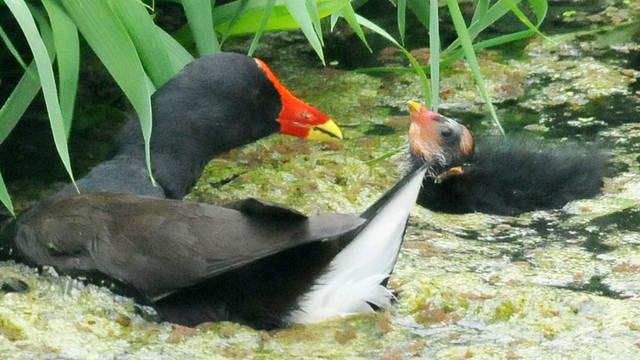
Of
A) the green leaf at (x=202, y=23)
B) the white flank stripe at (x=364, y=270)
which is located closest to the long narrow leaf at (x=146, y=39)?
the green leaf at (x=202, y=23)

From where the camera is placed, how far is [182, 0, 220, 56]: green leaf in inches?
147

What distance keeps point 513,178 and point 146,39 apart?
1.48m

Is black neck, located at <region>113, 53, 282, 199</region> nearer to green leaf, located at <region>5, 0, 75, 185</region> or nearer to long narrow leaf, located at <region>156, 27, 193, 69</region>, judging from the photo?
long narrow leaf, located at <region>156, 27, 193, 69</region>

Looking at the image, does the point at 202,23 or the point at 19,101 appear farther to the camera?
the point at 202,23

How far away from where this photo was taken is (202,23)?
3766 mm

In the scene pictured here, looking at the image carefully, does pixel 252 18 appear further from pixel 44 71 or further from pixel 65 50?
pixel 44 71

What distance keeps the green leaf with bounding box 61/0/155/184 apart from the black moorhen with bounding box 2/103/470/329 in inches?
11.7

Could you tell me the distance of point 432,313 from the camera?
3.00 m

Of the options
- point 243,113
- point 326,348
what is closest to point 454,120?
point 243,113

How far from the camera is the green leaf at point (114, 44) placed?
319 cm

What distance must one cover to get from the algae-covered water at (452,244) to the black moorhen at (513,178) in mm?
60

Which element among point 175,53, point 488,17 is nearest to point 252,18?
point 175,53

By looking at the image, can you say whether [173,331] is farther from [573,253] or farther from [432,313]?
[573,253]

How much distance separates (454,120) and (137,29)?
152 cm
